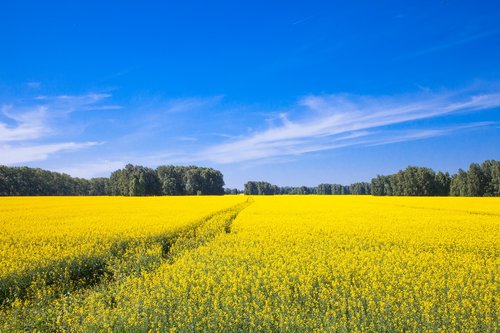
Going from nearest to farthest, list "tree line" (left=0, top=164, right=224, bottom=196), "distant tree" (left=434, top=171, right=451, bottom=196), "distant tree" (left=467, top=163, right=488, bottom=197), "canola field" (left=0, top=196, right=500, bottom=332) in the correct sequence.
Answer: "canola field" (left=0, top=196, right=500, bottom=332)
"distant tree" (left=467, top=163, right=488, bottom=197)
"tree line" (left=0, top=164, right=224, bottom=196)
"distant tree" (left=434, top=171, right=451, bottom=196)

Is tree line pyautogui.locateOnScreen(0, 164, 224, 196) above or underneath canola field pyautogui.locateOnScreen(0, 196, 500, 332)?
above

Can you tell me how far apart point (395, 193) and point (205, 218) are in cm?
9723

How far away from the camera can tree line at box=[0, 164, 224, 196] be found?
92750 millimetres

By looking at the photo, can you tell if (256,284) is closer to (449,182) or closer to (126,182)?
(126,182)

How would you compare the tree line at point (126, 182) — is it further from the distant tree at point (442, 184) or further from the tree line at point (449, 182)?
the distant tree at point (442, 184)

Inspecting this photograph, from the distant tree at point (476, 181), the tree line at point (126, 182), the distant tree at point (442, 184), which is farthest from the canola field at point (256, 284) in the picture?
the distant tree at point (442, 184)

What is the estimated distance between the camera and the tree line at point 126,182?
92.8 m

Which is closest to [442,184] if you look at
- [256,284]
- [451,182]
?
[451,182]

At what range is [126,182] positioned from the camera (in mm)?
105500

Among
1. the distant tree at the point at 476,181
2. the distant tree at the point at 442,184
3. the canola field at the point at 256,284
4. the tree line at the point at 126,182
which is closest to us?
the canola field at the point at 256,284

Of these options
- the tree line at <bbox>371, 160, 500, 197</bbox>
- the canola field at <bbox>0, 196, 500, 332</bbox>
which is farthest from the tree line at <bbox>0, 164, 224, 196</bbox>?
the canola field at <bbox>0, 196, 500, 332</bbox>

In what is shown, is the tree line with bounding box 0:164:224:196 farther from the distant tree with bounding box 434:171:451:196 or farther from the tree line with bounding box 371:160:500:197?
the distant tree with bounding box 434:171:451:196

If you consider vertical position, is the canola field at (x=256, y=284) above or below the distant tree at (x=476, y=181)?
below

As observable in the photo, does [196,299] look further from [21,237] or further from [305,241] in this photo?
[21,237]
